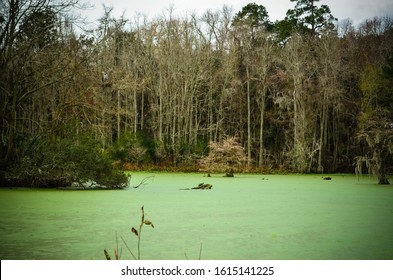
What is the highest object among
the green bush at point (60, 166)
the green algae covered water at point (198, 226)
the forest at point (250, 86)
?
the forest at point (250, 86)

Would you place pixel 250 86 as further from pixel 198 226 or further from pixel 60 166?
pixel 198 226

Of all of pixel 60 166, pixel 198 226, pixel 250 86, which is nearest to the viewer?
pixel 198 226

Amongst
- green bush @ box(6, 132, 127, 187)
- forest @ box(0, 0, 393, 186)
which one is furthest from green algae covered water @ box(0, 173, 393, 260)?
forest @ box(0, 0, 393, 186)

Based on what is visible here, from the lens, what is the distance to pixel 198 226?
21.0ft

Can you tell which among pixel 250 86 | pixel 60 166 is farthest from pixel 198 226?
pixel 250 86

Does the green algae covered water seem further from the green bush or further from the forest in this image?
the forest

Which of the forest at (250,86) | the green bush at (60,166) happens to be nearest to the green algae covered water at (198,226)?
the green bush at (60,166)

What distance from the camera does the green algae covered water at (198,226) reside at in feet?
15.9

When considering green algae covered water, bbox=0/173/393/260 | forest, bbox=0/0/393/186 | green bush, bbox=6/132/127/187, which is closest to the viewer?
green algae covered water, bbox=0/173/393/260

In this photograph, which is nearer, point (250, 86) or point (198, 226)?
point (198, 226)

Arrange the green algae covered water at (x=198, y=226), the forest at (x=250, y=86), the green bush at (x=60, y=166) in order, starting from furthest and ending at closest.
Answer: the forest at (x=250, y=86) < the green bush at (x=60, y=166) < the green algae covered water at (x=198, y=226)

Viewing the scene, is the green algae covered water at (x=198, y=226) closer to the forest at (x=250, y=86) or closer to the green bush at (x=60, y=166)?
the green bush at (x=60, y=166)

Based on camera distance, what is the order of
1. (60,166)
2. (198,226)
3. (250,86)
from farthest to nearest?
(250,86) < (60,166) < (198,226)

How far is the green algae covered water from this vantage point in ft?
15.9
